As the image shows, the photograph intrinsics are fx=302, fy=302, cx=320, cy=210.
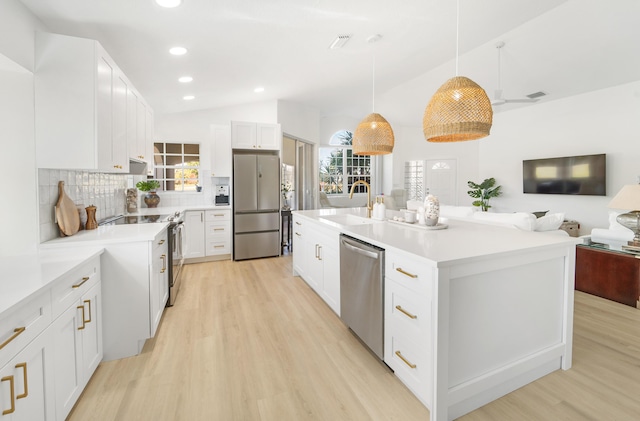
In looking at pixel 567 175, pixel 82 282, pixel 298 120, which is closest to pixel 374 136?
pixel 82 282

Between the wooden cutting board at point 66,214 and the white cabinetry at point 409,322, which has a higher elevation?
the wooden cutting board at point 66,214

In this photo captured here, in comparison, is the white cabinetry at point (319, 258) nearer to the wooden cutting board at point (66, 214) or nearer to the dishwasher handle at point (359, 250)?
the dishwasher handle at point (359, 250)

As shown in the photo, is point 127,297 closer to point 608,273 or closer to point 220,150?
point 220,150

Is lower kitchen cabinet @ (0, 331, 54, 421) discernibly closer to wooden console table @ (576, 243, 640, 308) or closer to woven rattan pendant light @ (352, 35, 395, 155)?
woven rattan pendant light @ (352, 35, 395, 155)

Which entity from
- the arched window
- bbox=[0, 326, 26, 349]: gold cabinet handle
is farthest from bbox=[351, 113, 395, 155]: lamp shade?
the arched window

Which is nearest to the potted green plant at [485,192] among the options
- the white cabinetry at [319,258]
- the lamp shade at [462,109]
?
the white cabinetry at [319,258]

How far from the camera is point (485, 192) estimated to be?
729 centimetres

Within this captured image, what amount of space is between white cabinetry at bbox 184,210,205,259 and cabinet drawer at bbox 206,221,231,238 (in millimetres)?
105

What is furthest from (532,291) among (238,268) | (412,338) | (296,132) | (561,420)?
(296,132)

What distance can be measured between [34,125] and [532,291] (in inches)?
132

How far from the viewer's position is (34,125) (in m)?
1.99

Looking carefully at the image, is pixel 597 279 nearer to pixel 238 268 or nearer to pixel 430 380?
pixel 430 380

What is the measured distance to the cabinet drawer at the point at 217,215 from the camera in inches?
190

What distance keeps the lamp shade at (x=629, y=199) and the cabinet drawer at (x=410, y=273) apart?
9.25 ft
